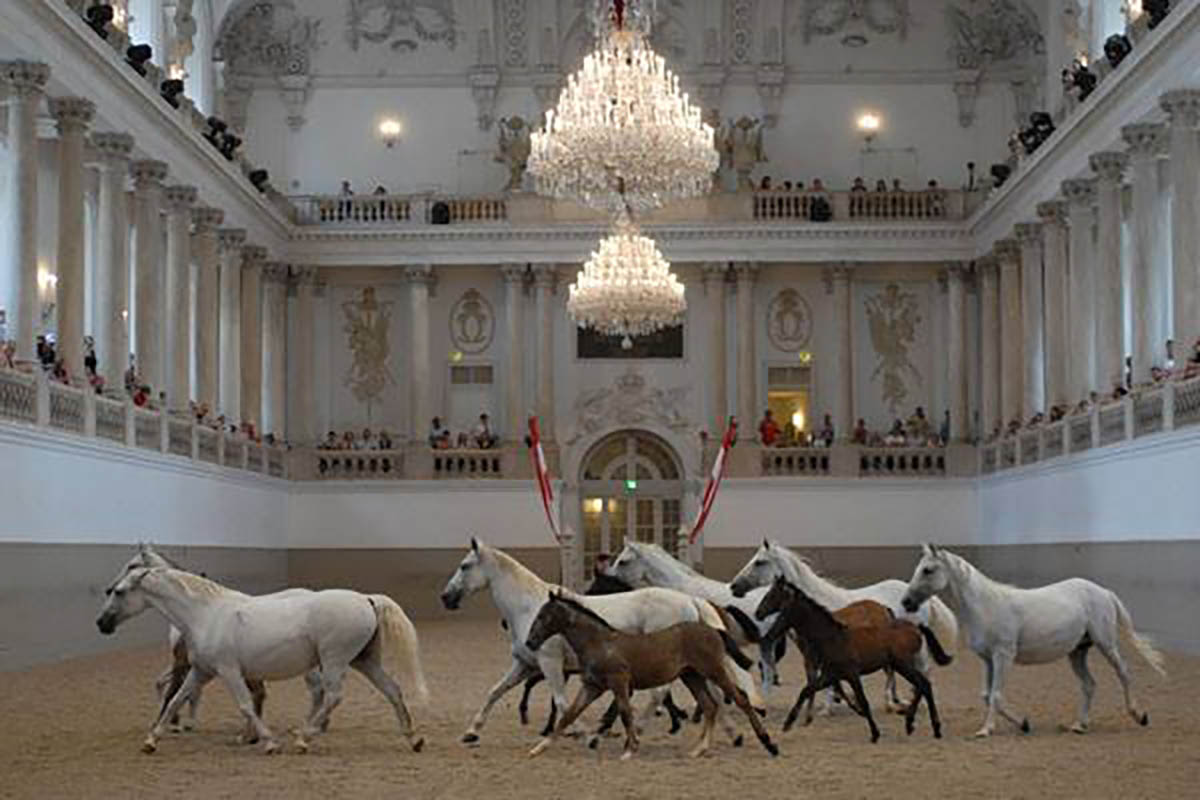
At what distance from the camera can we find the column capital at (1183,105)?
2961 centimetres

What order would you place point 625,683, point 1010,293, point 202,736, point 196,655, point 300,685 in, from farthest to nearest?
point 1010,293, point 300,685, point 202,736, point 196,655, point 625,683

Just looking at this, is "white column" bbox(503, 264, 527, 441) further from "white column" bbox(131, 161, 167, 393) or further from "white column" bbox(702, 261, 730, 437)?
"white column" bbox(131, 161, 167, 393)

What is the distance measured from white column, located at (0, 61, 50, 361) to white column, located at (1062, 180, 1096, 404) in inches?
792

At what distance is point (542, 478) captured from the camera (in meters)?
35.6

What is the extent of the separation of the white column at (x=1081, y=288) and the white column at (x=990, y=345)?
6.95m

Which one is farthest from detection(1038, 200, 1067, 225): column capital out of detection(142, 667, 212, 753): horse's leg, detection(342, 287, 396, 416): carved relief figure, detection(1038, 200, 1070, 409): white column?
detection(142, 667, 212, 753): horse's leg

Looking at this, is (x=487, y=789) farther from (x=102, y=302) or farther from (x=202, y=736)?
(x=102, y=302)

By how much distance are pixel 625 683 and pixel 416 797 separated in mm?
2265

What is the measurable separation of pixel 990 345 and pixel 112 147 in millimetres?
22123

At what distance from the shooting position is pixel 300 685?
2223 cm

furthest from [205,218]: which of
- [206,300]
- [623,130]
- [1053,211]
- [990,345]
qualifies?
[990,345]

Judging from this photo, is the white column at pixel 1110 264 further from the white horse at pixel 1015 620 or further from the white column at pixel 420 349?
the white horse at pixel 1015 620

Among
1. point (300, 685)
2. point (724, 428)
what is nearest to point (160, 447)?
point (300, 685)

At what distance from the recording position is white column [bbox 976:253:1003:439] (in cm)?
4419
